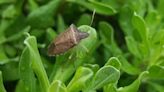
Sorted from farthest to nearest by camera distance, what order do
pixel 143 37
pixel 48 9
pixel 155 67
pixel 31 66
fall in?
pixel 48 9
pixel 143 37
pixel 155 67
pixel 31 66

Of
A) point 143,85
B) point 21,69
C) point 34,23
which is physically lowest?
point 143,85

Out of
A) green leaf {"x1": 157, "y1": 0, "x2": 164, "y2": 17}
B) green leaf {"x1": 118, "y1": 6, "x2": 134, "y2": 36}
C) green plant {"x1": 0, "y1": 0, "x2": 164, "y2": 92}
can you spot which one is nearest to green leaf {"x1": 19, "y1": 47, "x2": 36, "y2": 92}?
green plant {"x1": 0, "y1": 0, "x2": 164, "y2": 92}

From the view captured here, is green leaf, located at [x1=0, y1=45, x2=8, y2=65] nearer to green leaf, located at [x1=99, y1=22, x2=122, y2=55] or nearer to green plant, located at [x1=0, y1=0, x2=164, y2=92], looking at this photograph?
green plant, located at [x1=0, y1=0, x2=164, y2=92]

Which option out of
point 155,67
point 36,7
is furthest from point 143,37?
point 36,7

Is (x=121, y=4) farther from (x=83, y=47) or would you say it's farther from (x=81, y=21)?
(x=83, y=47)

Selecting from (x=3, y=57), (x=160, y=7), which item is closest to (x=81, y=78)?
(x=3, y=57)

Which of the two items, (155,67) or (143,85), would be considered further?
(143,85)

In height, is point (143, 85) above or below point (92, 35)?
below

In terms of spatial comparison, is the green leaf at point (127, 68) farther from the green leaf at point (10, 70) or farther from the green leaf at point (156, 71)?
the green leaf at point (10, 70)

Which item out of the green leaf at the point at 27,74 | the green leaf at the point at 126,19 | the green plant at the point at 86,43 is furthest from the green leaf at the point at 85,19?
the green leaf at the point at 27,74
